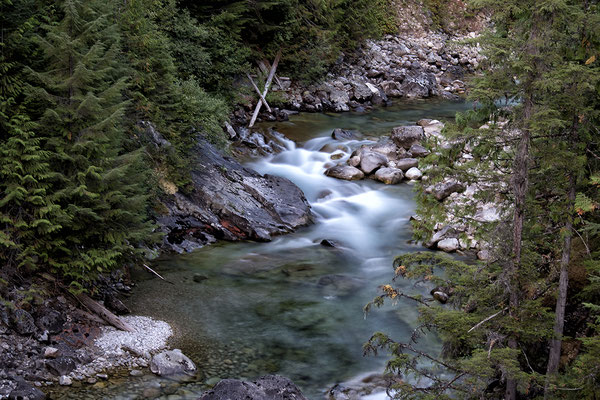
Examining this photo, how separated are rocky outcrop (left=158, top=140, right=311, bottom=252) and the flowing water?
1.40 feet

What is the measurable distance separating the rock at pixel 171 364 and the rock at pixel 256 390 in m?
1.91

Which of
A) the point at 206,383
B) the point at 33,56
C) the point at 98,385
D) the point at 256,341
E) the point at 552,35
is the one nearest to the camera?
the point at 552,35

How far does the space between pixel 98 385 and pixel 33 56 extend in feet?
16.8

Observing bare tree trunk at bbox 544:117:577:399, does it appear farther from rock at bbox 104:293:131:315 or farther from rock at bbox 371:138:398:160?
rock at bbox 371:138:398:160

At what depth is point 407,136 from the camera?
20.0 meters

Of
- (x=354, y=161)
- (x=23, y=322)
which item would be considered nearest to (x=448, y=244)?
(x=354, y=161)

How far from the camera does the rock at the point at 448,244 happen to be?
13.5m

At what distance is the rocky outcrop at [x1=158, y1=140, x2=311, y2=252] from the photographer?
43.2 feet

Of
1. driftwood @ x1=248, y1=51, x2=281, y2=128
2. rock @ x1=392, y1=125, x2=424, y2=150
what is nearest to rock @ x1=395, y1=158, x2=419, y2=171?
rock @ x1=392, y1=125, x2=424, y2=150

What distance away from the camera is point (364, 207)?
16.5m

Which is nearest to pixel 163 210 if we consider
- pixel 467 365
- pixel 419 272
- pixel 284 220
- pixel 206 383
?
pixel 284 220

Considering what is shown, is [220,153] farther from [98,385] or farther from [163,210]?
[98,385]

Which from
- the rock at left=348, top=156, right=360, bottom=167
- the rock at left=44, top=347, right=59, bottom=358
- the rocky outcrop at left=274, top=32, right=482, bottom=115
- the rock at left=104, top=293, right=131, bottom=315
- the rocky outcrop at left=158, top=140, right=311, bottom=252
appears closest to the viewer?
the rock at left=44, top=347, right=59, bottom=358

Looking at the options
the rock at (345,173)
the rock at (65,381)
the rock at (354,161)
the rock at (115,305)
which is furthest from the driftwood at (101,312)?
the rock at (354,161)
